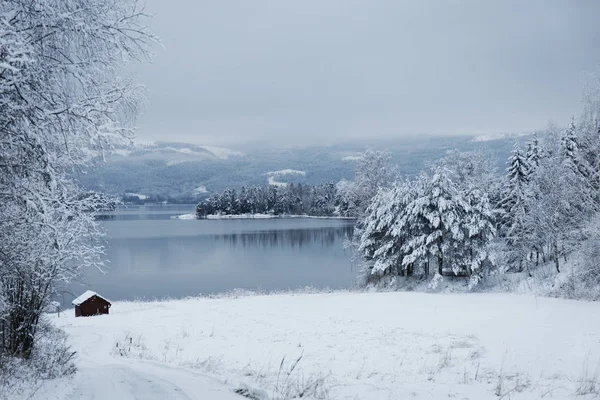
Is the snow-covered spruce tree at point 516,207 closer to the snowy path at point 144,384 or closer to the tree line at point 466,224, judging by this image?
the tree line at point 466,224

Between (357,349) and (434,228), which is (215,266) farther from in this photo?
(357,349)

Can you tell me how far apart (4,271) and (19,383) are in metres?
1.52

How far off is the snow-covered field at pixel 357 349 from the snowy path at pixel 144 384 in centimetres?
3

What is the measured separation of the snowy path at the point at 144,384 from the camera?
531 centimetres

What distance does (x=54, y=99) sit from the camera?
4.30 meters

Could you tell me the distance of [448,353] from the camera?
1065 centimetres

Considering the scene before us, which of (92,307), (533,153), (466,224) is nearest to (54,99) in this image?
(92,307)

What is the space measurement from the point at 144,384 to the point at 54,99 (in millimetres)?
3939

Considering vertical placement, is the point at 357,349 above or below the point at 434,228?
below

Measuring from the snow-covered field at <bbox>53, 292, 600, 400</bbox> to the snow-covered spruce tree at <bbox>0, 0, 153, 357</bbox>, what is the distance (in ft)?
8.82

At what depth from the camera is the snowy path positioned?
17.4 feet

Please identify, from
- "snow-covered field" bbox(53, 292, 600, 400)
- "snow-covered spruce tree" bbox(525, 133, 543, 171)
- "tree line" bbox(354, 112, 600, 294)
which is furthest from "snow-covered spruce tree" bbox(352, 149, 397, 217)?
"snow-covered field" bbox(53, 292, 600, 400)

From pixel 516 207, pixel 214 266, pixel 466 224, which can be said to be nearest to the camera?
pixel 466 224

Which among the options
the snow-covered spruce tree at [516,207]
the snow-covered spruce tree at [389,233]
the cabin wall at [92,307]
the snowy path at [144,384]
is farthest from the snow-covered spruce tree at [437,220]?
the snowy path at [144,384]
